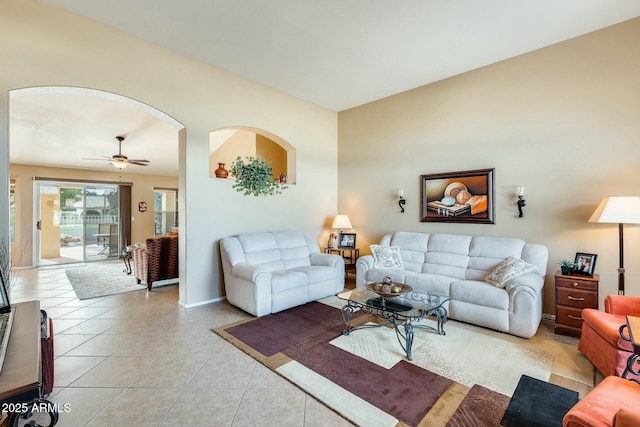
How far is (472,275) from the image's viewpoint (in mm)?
3789

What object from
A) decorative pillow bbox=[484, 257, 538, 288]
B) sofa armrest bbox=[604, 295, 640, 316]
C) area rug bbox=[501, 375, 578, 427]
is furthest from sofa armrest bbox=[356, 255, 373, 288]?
sofa armrest bbox=[604, 295, 640, 316]

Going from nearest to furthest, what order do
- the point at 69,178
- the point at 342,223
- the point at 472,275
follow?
the point at 472,275 → the point at 342,223 → the point at 69,178

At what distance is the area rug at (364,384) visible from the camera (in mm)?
1927

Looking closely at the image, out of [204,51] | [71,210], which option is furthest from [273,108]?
[71,210]

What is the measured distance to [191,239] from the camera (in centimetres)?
401

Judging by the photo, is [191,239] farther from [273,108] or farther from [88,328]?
[273,108]

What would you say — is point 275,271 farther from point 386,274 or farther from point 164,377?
point 164,377

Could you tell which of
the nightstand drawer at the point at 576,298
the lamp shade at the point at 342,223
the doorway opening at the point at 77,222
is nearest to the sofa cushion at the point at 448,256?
the nightstand drawer at the point at 576,298

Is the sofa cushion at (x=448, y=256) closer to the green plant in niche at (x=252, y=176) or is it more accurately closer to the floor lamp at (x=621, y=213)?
the floor lamp at (x=621, y=213)

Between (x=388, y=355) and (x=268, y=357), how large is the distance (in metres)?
1.10

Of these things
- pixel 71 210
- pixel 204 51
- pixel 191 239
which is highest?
pixel 204 51

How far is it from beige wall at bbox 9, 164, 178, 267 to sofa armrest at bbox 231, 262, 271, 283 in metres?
5.12

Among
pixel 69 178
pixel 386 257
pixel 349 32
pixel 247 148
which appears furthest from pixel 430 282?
pixel 69 178

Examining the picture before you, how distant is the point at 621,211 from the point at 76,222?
10.8m
